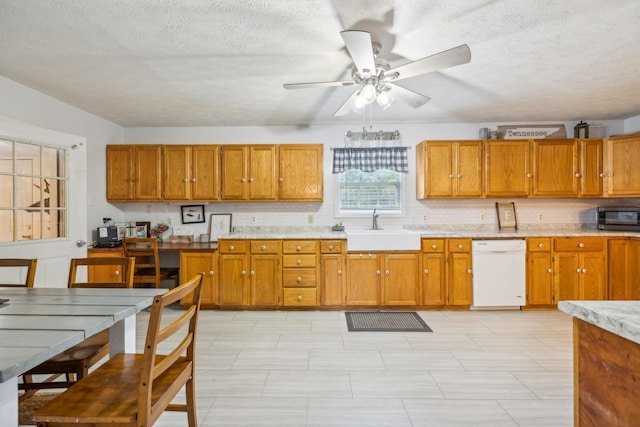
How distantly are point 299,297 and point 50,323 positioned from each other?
9.42 feet

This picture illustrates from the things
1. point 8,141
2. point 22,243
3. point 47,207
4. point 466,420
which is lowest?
point 466,420

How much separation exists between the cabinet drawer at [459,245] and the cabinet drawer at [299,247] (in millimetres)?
1600

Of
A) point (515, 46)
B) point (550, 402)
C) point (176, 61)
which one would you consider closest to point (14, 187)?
point (176, 61)

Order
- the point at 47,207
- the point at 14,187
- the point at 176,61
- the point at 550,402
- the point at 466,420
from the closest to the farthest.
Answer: the point at 466,420 → the point at 550,402 → the point at 176,61 → the point at 14,187 → the point at 47,207

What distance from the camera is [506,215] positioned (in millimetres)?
4531

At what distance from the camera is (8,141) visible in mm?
2783

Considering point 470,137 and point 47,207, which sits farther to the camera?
point 470,137

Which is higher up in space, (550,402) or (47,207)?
(47,207)

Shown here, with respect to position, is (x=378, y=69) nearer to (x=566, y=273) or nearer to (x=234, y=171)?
(x=234, y=171)

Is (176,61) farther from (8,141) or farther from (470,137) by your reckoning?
(470,137)

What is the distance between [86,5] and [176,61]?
0.74 meters

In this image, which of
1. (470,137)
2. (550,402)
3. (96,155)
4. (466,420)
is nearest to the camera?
(466,420)

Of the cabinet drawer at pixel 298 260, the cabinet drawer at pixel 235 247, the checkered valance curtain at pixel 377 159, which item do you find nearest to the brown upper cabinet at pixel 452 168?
the checkered valance curtain at pixel 377 159

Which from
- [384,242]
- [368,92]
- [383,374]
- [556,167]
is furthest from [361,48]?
[556,167]
